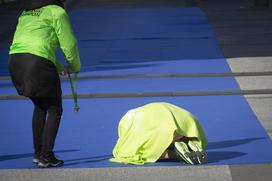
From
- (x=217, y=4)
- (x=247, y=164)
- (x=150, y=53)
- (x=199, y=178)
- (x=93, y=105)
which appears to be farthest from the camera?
(x=217, y=4)

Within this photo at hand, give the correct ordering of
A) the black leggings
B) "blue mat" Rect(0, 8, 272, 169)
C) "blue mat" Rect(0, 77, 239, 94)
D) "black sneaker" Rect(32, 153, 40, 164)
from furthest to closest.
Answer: "blue mat" Rect(0, 77, 239, 94) < "blue mat" Rect(0, 8, 272, 169) < "black sneaker" Rect(32, 153, 40, 164) < the black leggings

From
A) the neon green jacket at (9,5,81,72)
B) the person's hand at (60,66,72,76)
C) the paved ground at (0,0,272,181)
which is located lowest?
the paved ground at (0,0,272,181)

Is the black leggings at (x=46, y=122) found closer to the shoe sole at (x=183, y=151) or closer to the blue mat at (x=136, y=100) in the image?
the blue mat at (x=136, y=100)

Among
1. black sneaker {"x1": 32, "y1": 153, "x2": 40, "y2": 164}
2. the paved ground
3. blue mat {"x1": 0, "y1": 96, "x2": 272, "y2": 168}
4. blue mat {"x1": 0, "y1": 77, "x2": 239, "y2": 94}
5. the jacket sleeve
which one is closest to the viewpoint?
the paved ground

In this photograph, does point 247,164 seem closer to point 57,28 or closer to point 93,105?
point 57,28

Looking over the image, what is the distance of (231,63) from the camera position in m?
16.3

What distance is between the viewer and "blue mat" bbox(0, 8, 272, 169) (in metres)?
8.94

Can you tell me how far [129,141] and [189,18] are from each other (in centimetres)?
1822

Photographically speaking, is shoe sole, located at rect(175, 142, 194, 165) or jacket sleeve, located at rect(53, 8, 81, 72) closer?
jacket sleeve, located at rect(53, 8, 81, 72)

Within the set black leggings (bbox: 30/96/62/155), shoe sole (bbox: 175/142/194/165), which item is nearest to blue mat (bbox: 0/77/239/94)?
shoe sole (bbox: 175/142/194/165)

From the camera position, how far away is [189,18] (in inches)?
1043

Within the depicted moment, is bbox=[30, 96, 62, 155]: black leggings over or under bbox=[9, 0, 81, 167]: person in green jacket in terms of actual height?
under

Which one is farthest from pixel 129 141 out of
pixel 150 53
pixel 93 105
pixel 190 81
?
pixel 150 53

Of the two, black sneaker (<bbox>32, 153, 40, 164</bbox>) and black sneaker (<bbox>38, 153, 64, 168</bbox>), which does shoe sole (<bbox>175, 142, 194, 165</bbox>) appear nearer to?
black sneaker (<bbox>38, 153, 64, 168</bbox>)
